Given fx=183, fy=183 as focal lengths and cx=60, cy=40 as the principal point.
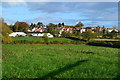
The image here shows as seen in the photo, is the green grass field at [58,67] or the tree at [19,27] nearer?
the green grass field at [58,67]

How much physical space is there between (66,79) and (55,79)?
1.17 ft

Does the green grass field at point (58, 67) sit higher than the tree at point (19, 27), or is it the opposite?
the tree at point (19, 27)

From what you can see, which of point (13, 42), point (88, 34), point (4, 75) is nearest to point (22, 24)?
point (88, 34)

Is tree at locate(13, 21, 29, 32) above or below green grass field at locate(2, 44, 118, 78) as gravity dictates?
above

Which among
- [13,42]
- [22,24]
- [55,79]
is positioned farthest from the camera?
[22,24]

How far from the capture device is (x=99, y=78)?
235 inches

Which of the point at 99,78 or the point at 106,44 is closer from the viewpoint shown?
the point at 99,78

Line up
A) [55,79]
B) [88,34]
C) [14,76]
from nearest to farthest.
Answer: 1. [55,79]
2. [14,76]
3. [88,34]

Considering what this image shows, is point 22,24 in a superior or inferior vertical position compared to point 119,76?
superior

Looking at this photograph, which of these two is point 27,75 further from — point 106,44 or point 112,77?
point 106,44

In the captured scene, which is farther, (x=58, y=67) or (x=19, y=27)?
(x=19, y=27)

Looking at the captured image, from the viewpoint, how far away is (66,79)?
573 centimetres

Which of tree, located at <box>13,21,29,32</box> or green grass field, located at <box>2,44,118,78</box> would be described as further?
tree, located at <box>13,21,29,32</box>

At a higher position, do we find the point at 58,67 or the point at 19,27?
the point at 19,27
